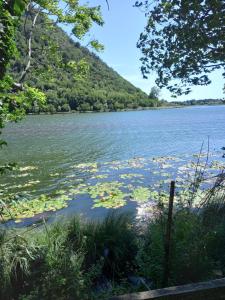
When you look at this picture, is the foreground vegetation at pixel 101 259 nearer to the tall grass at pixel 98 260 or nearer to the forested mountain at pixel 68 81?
the tall grass at pixel 98 260

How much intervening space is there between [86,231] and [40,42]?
5.07 meters

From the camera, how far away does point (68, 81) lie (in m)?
44.8

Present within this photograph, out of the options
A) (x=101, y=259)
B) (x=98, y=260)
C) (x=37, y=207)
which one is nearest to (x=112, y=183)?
(x=37, y=207)

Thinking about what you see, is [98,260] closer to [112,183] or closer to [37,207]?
[37,207]

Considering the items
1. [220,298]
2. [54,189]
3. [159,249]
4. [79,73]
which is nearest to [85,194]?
[54,189]

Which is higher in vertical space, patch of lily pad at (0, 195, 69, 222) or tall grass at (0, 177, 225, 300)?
tall grass at (0, 177, 225, 300)

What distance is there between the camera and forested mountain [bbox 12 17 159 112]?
307 inches

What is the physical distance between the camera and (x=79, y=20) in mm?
7961

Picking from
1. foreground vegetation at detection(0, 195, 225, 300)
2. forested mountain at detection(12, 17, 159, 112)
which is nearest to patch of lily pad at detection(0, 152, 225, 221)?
forested mountain at detection(12, 17, 159, 112)

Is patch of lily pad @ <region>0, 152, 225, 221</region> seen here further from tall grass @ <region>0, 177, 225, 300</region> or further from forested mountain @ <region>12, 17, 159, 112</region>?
tall grass @ <region>0, 177, 225, 300</region>

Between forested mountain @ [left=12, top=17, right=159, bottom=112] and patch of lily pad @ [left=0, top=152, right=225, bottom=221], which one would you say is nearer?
forested mountain @ [left=12, top=17, right=159, bottom=112]

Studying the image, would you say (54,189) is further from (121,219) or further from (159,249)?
(159,249)

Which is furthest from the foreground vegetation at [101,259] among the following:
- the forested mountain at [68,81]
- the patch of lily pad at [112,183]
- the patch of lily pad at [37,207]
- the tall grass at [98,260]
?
the patch of lily pad at [37,207]

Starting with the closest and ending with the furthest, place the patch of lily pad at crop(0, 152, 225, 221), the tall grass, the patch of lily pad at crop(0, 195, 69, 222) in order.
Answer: the tall grass
the patch of lily pad at crop(0, 195, 69, 222)
the patch of lily pad at crop(0, 152, 225, 221)
